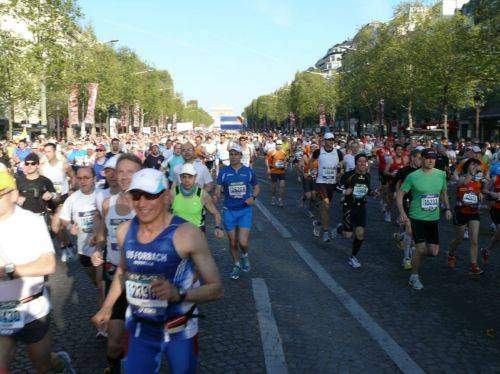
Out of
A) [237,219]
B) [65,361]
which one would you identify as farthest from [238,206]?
[65,361]

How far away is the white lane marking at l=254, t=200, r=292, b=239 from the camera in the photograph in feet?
35.9

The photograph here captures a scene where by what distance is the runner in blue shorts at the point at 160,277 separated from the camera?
2963mm

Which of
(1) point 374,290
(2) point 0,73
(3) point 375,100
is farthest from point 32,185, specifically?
(3) point 375,100

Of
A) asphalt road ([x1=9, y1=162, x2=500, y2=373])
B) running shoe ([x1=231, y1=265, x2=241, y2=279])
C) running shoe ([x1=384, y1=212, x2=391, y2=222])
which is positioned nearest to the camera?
asphalt road ([x1=9, y1=162, x2=500, y2=373])

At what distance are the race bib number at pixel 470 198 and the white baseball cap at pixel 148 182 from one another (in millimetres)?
6214

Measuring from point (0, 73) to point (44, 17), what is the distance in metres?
4.43

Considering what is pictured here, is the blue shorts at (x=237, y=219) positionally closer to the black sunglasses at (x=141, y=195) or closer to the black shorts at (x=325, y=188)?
the black shorts at (x=325, y=188)

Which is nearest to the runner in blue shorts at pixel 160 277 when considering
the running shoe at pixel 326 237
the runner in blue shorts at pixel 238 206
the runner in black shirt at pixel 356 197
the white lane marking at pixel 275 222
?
the runner in blue shorts at pixel 238 206

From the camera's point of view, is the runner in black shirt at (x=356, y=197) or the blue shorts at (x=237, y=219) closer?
the blue shorts at (x=237, y=219)

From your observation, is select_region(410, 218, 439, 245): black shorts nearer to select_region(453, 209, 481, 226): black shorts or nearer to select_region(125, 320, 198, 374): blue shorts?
select_region(453, 209, 481, 226): black shorts

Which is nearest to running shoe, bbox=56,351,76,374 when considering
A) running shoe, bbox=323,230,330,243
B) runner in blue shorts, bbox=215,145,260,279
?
runner in blue shorts, bbox=215,145,260,279

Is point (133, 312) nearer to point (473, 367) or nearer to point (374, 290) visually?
point (473, 367)

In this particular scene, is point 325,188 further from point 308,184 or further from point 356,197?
point 308,184

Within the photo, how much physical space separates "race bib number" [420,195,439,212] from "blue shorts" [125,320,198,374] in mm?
4802
